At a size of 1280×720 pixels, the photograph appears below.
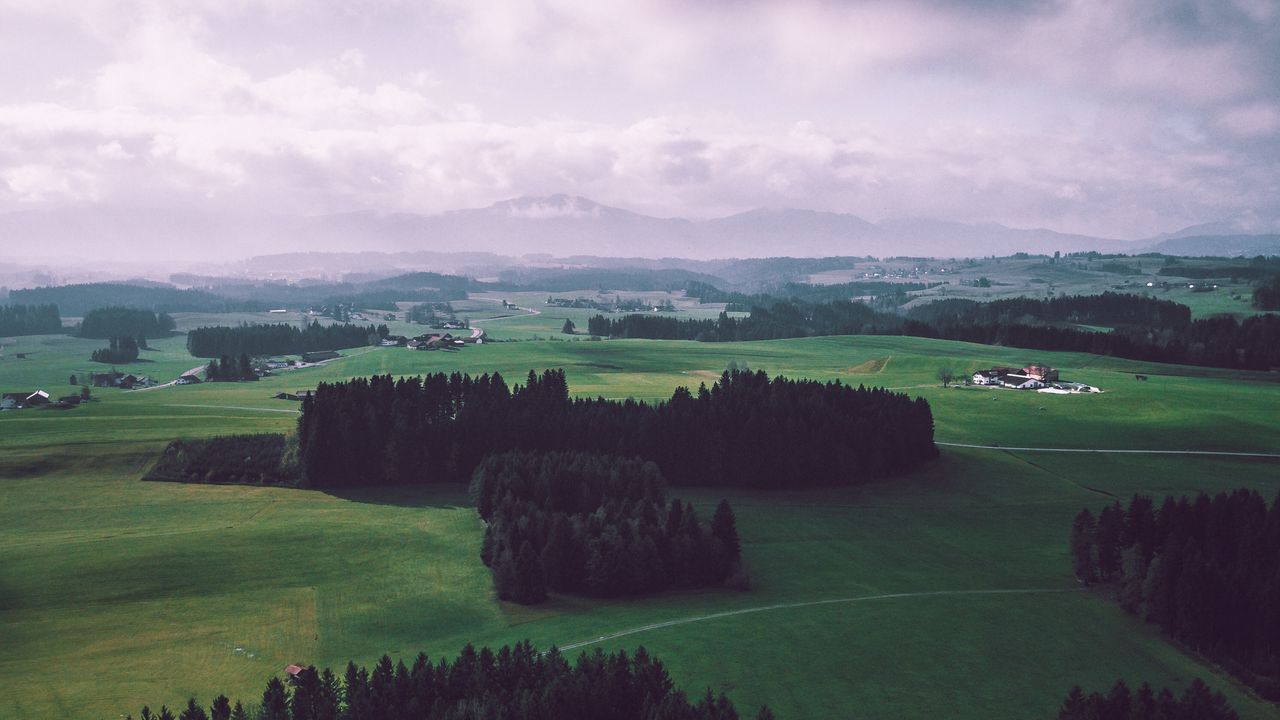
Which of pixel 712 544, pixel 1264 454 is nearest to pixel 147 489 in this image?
pixel 712 544

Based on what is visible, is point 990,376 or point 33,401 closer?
point 33,401

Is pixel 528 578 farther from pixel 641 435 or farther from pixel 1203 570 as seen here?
pixel 1203 570

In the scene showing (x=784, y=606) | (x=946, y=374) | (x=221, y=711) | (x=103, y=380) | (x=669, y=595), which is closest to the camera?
(x=221, y=711)

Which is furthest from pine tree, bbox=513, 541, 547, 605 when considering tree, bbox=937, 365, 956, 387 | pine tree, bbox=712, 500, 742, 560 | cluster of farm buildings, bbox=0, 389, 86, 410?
tree, bbox=937, 365, 956, 387

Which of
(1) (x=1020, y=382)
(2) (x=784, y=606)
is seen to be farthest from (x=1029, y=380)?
(2) (x=784, y=606)

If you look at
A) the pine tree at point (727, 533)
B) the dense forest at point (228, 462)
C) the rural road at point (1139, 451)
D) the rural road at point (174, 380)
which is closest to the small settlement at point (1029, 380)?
the rural road at point (1139, 451)

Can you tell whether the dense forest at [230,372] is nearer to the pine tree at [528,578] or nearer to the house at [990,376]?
the pine tree at [528,578]

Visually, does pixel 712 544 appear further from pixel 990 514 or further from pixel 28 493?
pixel 28 493
